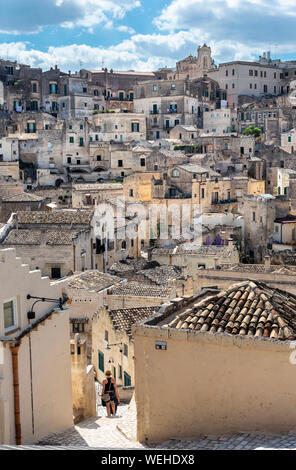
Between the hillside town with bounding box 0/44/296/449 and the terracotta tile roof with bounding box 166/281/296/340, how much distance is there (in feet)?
0.11

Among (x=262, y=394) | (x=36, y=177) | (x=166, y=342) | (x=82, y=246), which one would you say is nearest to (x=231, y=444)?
(x=262, y=394)

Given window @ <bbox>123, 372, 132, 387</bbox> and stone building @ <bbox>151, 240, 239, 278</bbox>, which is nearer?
window @ <bbox>123, 372, 132, 387</bbox>

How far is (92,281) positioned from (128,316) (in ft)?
16.7

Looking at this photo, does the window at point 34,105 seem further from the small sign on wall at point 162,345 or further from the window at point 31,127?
the small sign on wall at point 162,345

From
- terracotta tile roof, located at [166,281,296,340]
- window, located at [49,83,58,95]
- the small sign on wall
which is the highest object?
window, located at [49,83,58,95]

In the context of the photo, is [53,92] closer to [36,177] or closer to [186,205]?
[36,177]

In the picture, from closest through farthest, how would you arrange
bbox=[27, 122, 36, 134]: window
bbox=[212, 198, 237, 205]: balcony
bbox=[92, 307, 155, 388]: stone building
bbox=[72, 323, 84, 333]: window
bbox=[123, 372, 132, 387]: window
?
1. bbox=[123, 372, 132, 387]: window
2. bbox=[92, 307, 155, 388]: stone building
3. bbox=[72, 323, 84, 333]: window
4. bbox=[212, 198, 237, 205]: balcony
5. bbox=[27, 122, 36, 134]: window

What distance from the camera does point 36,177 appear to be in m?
55.5

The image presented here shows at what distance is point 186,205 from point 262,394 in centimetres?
3637

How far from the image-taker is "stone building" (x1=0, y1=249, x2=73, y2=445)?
35.2ft

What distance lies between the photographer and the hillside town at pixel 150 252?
9.27m

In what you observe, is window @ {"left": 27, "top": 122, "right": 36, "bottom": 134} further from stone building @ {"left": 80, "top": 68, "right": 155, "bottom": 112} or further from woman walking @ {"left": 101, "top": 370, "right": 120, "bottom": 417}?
woman walking @ {"left": 101, "top": 370, "right": 120, "bottom": 417}

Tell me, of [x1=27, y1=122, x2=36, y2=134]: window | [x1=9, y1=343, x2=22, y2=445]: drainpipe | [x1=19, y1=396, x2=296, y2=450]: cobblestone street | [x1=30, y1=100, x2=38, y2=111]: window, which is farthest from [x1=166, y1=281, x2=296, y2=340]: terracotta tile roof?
[x1=30, y1=100, x2=38, y2=111]: window

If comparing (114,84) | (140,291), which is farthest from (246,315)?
(114,84)
